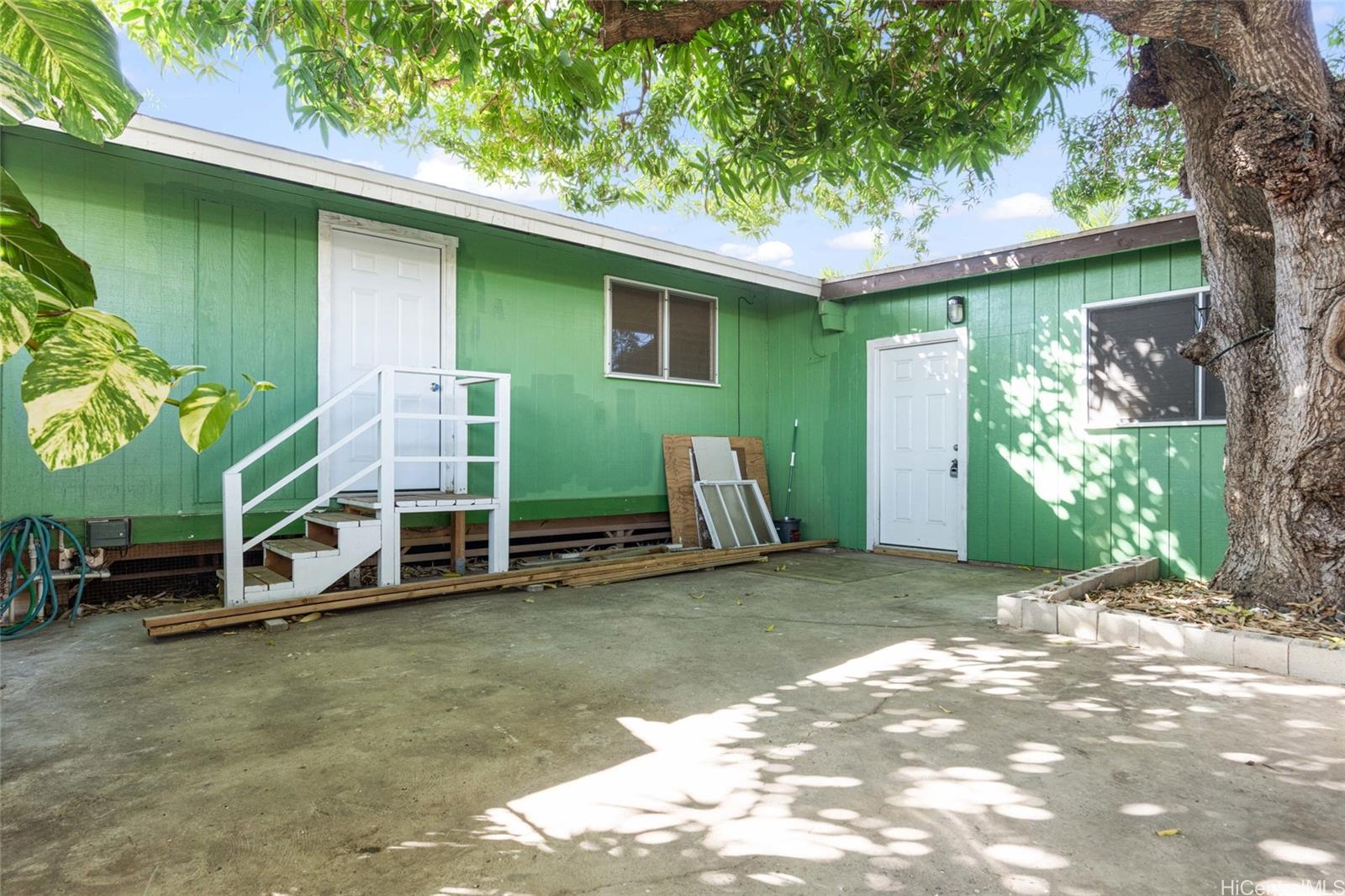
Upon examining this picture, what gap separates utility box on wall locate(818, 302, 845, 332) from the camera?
7.41 meters

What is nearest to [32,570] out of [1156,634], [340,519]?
[340,519]

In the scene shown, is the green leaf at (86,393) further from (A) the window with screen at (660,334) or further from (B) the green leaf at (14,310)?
(A) the window with screen at (660,334)

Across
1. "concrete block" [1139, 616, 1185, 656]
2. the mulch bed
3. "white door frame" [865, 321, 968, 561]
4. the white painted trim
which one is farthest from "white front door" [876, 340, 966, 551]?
"concrete block" [1139, 616, 1185, 656]

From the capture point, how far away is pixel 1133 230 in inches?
210

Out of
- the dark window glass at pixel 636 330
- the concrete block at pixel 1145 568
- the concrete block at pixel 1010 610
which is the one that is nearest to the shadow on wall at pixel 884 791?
the concrete block at pixel 1010 610

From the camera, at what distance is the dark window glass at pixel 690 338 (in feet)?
24.1

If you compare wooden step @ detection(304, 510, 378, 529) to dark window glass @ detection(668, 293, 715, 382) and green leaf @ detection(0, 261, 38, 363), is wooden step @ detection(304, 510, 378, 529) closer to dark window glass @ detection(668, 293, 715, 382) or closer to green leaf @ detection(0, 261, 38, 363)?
dark window glass @ detection(668, 293, 715, 382)

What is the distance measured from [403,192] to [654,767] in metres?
4.20

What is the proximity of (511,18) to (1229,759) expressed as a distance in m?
4.88

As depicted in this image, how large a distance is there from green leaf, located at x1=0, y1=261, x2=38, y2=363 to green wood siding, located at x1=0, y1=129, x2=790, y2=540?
3.32m

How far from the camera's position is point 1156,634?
3619 millimetres

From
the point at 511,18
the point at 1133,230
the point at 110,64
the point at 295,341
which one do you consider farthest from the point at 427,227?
the point at 110,64

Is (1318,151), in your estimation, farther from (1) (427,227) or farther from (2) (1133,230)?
(1) (427,227)

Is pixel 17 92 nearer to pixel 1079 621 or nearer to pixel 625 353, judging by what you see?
pixel 1079 621
